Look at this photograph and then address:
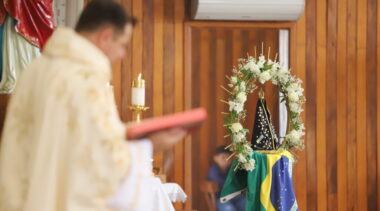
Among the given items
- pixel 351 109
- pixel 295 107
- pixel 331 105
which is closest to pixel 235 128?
pixel 295 107

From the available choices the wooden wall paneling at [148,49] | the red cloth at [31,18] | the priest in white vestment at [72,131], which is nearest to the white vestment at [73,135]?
the priest in white vestment at [72,131]

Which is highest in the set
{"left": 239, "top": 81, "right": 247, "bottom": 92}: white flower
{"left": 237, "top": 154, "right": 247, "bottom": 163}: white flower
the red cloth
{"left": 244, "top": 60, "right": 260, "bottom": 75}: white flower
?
the red cloth

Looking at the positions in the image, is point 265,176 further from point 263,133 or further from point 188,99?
point 188,99

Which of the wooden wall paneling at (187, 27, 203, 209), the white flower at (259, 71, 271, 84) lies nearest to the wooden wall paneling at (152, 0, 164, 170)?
the wooden wall paneling at (187, 27, 203, 209)

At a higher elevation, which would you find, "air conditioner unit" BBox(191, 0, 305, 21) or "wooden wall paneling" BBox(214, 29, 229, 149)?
"air conditioner unit" BBox(191, 0, 305, 21)

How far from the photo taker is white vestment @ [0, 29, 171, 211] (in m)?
1.80

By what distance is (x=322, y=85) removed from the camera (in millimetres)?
5488

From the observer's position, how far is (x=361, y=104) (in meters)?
5.53

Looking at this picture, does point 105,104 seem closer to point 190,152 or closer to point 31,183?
point 31,183

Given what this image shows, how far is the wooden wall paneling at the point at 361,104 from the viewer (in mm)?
5527

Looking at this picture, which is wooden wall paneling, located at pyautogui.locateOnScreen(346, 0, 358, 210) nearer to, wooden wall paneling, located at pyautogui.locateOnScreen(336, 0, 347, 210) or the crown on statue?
wooden wall paneling, located at pyautogui.locateOnScreen(336, 0, 347, 210)

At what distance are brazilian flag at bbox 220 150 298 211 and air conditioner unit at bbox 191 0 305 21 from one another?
133cm

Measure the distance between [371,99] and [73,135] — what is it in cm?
428

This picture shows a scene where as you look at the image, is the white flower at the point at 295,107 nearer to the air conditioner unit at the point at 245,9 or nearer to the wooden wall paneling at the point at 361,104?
the air conditioner unit at the point at 245,9
